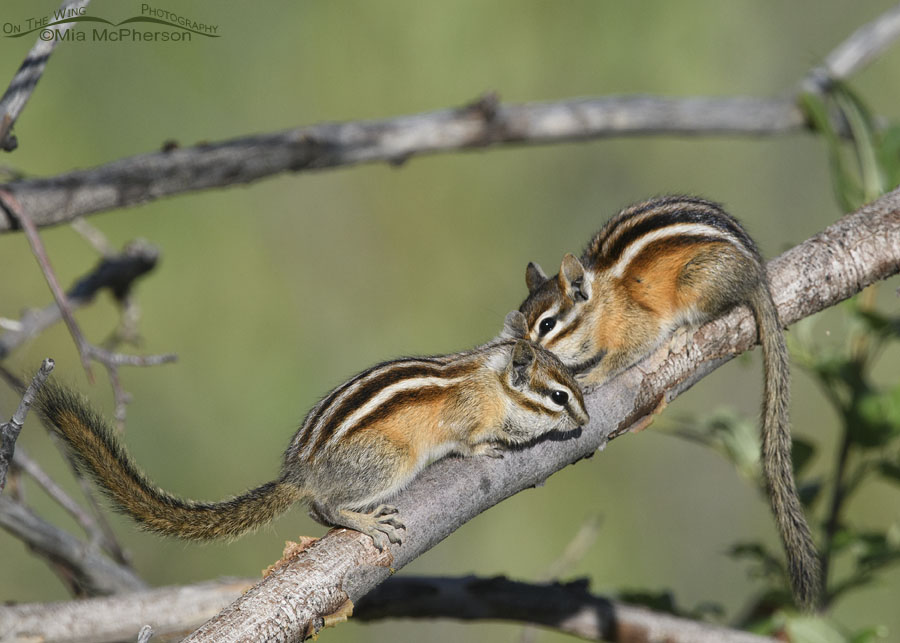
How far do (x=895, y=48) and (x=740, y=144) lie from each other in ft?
4.15

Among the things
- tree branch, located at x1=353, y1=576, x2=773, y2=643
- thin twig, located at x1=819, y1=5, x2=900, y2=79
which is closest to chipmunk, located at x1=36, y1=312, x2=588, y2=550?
tree branch, located at x1=353, y1=576, x2=773, y2=643

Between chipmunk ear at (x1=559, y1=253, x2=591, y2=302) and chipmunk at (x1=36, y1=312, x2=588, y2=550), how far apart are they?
363 millimetres

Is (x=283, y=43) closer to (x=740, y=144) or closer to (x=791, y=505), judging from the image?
(x=740, y=144)

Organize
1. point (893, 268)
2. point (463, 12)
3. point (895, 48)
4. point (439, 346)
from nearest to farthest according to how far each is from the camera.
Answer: point (893, 268) < point (439, 346) < point (463, 12) < point (895, 48)

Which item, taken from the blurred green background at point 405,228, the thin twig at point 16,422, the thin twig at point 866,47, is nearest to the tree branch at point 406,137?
the thin twig at point 866,47

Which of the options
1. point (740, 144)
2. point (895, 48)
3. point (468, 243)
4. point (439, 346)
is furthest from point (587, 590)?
point (895, 48)

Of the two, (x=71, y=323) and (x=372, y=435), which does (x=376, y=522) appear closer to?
(x=372, y=435)

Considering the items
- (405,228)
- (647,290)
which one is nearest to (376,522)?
(647,290)

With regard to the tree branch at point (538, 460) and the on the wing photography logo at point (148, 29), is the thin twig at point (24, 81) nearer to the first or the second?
the tree branch at point (538, 460)

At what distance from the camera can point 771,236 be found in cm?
629

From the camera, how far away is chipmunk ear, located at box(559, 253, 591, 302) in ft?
9.82

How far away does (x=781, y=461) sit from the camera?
2434 millimetres

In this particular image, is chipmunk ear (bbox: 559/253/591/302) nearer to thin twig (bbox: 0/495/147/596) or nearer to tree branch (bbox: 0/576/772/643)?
tree branch (bbox: 0/576/772/643)

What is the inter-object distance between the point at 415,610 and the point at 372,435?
48cm
